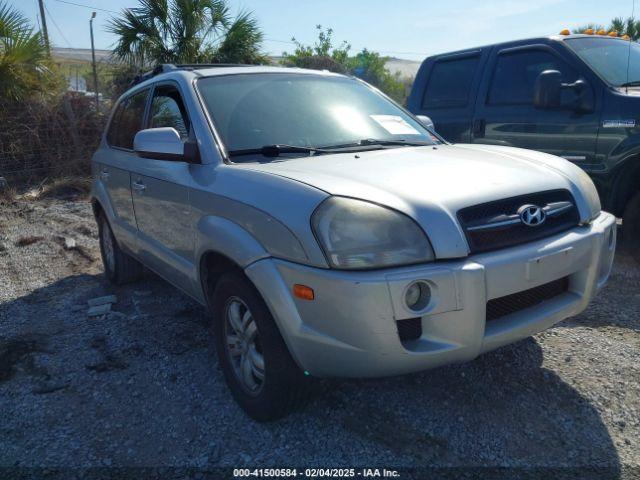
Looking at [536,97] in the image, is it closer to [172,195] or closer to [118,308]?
[172,195]

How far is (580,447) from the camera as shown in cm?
250

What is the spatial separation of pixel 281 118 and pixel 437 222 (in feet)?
4.60

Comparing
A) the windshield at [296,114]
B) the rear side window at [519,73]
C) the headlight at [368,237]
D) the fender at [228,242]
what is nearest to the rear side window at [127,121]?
the windshield at [296,114]

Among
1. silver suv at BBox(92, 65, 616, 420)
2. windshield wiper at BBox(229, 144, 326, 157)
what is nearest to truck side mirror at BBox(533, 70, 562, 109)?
silver suv at BBox(92, 65, 616, 420)

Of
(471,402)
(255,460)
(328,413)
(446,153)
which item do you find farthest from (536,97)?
(255,460)

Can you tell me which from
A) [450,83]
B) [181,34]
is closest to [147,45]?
[181,34]

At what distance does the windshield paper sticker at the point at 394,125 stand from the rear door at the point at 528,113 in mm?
1839

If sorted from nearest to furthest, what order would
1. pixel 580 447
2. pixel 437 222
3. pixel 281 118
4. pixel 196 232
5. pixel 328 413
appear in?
pixel 437 222 < pixel 580 447 < pixel 328 413 < pixel 196 232 < pixel 281 118

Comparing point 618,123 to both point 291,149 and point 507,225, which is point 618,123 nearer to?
point 507,225

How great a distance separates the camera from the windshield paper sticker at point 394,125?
3.55 metres

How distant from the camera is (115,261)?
4988 mm

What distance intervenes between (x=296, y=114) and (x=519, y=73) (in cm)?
285

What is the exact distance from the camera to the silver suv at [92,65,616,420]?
224 cm

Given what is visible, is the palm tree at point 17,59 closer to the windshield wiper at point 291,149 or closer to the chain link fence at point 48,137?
the chain link fence at point 48,137
